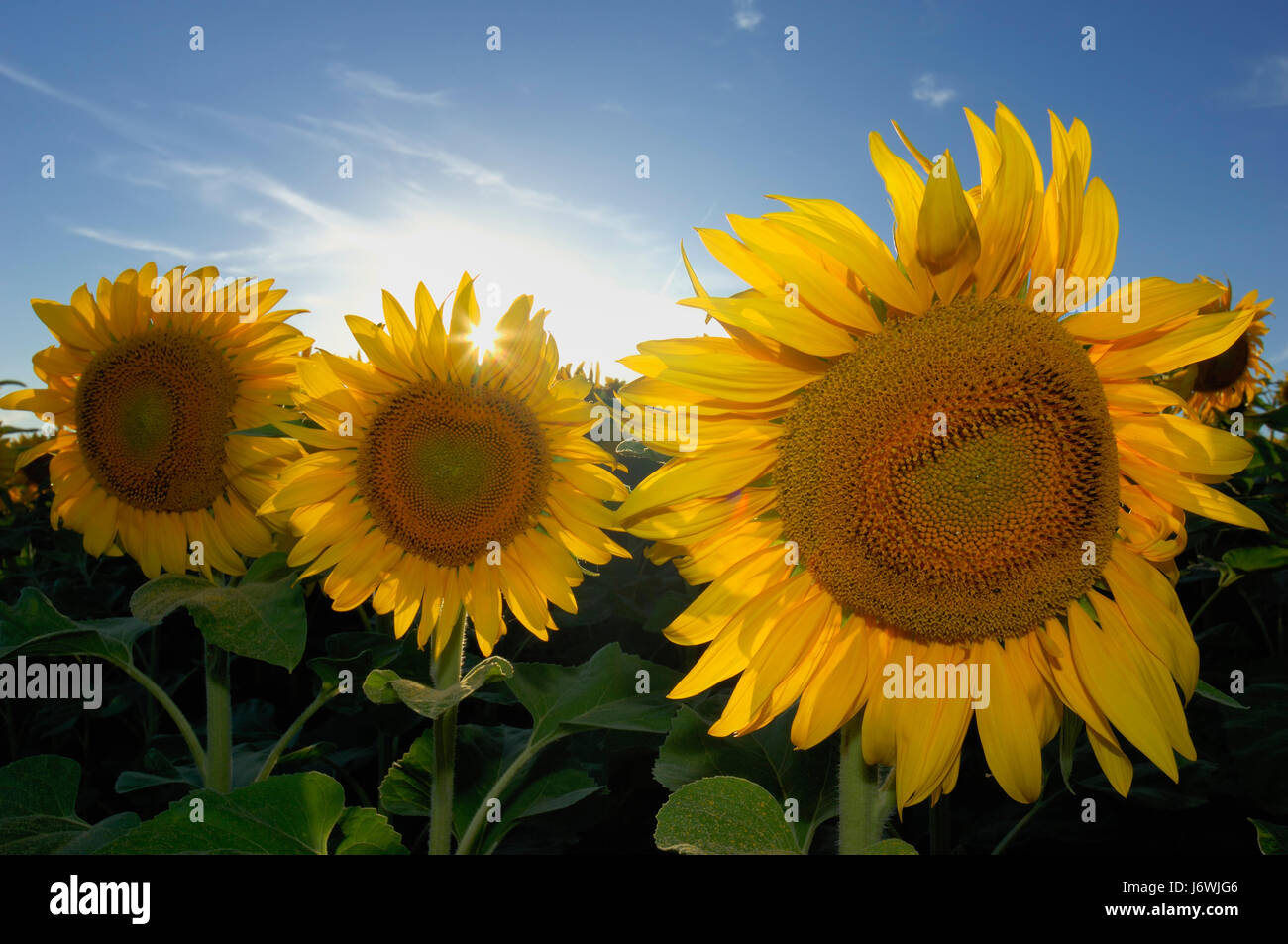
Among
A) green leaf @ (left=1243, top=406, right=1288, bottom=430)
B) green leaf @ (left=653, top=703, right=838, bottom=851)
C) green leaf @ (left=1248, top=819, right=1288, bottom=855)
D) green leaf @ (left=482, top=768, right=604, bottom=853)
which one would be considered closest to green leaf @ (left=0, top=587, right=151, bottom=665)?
green leaf @ (left=482, top=768, right=604, bottom=853)

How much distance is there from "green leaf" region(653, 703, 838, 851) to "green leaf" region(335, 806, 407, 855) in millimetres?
641

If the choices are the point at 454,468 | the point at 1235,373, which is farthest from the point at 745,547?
the point at 1235,373

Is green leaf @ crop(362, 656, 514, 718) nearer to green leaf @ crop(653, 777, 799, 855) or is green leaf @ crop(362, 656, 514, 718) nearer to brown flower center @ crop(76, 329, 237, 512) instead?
green leaf @ crop(653, 777, 799, 855)

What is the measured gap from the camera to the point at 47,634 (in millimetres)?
2244

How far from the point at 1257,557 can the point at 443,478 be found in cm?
237

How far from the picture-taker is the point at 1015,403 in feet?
4.91

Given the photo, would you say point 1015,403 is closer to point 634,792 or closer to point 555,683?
point 555,683

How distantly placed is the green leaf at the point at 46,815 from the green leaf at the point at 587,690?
1146 mm

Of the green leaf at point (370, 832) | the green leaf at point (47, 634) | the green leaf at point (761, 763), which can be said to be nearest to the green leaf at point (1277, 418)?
the green leaf at point (761, 763)

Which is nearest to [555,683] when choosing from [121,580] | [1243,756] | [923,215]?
[923,215]

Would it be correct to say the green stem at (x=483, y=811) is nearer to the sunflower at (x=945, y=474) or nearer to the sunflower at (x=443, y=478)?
the sunflower at (x=443, y=478)

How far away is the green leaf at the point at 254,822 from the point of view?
1.59 meters

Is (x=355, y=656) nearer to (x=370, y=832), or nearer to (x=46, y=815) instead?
A: (x=370, y=832)
